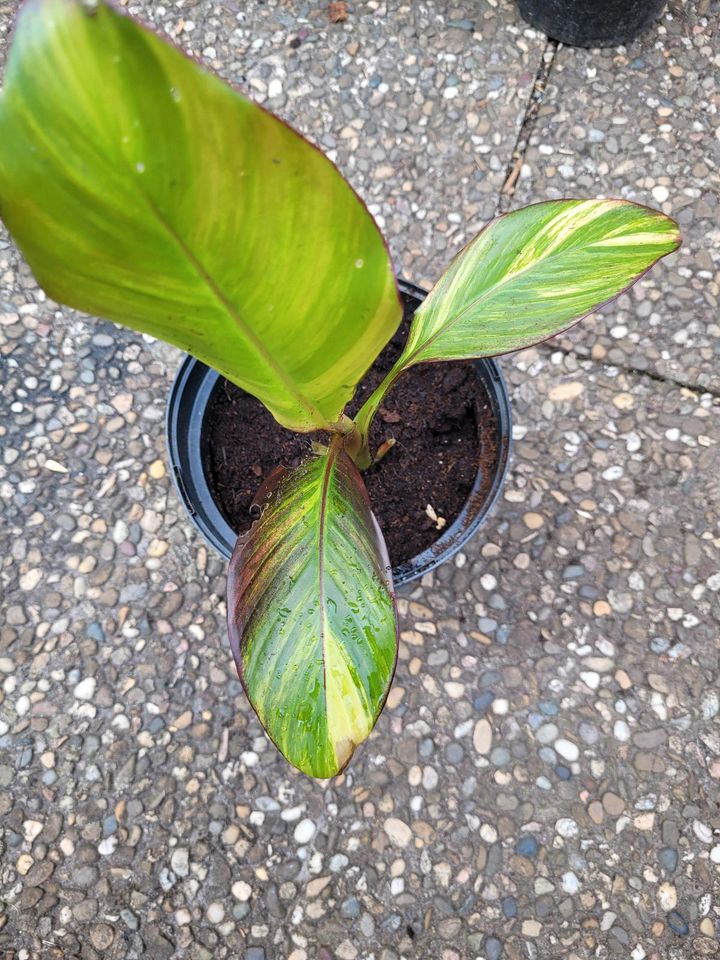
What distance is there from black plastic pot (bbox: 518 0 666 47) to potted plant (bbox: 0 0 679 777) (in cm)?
104

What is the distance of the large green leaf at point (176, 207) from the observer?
41cm

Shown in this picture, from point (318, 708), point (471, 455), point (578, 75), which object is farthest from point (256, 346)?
point (578, 75)

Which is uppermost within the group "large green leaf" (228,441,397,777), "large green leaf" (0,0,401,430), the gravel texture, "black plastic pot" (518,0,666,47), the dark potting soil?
"large green leaf" (0,0,401,430)

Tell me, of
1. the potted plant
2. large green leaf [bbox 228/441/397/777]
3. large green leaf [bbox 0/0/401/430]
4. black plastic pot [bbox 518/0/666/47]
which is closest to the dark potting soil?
the potted plant

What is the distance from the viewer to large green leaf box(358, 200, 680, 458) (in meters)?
0.69

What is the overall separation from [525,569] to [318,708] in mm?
674

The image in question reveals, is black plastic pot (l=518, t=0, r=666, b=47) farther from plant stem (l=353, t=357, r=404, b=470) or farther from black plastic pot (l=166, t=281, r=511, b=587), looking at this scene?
plant stem (l=353, t=357, r=404, b=470)

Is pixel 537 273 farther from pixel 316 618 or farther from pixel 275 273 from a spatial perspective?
pixel 316 618

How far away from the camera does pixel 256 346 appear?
0.62 metres

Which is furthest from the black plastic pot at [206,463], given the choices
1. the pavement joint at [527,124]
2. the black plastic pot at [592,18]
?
the black plastic pot at [592,18]

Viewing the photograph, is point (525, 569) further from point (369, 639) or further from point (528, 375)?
point (369, 639)


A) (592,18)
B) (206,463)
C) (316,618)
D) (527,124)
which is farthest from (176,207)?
(592,18)

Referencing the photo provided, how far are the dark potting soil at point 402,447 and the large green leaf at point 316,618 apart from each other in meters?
0.27

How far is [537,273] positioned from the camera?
73cm
